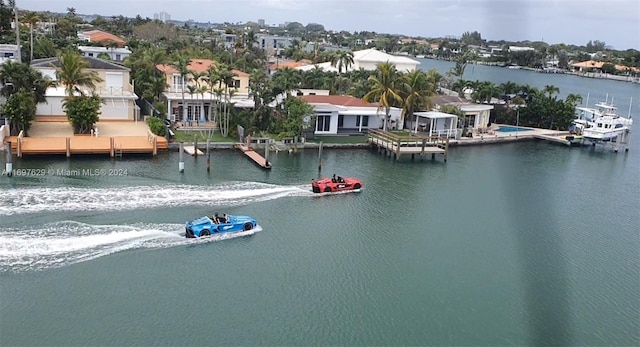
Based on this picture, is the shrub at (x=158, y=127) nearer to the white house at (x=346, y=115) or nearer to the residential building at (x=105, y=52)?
the white house at (x=346, y=115)

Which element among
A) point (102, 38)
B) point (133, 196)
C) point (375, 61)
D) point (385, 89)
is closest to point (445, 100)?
point (385, 89)

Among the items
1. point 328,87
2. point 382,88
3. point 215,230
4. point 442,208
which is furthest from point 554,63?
point 215,230

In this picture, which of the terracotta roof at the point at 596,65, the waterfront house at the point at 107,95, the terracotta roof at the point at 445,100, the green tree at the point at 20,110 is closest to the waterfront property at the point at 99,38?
the waterfront house at the point at 107,95

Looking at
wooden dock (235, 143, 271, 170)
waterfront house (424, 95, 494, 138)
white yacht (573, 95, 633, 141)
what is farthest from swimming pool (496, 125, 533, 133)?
wooden dock (235, 143, 271, 170)

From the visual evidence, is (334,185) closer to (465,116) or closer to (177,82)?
(177,82)

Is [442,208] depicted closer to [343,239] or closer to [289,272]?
[343,239]

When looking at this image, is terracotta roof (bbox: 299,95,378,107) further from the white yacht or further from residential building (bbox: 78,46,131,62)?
residential building (bbox: 78,46,131,62)
